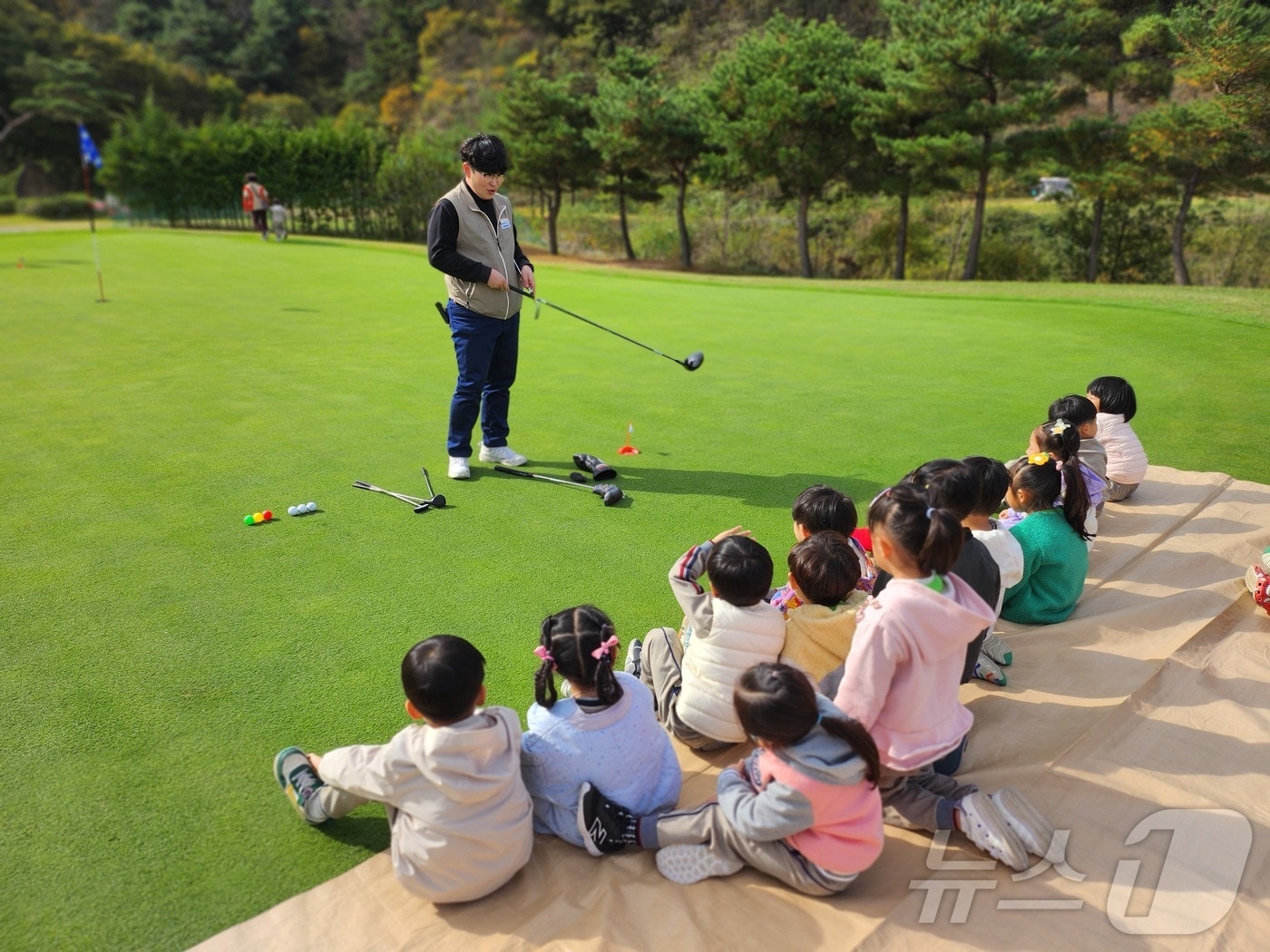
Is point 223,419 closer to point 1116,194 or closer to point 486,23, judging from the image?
point 1116,194

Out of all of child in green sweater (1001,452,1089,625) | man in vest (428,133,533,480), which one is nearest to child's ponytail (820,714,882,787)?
child in green sweater (1001,452,1089,625)

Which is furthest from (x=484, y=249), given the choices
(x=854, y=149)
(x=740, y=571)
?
(x=854, y=149)

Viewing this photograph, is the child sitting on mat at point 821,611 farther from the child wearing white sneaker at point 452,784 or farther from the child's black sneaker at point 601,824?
the child wearing white sneaker at point 452,784

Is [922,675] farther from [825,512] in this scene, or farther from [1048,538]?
[1048,538]

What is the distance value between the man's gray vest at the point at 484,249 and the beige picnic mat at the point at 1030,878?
308 cm

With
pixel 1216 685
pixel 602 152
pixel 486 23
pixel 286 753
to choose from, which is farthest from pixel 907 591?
pixel 486 23

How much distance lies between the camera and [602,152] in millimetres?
23984

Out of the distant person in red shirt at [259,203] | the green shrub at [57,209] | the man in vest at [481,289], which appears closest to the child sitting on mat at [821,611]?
the man in vest at [481,289]

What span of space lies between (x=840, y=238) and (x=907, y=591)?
76.9 feet

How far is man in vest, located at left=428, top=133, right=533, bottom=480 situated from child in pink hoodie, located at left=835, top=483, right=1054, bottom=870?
314 cm

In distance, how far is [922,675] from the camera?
7.84 feet

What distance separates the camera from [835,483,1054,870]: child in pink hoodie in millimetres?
2346

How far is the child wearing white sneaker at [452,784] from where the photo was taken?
2.19 meters

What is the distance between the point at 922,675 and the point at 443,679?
1.23 meters
